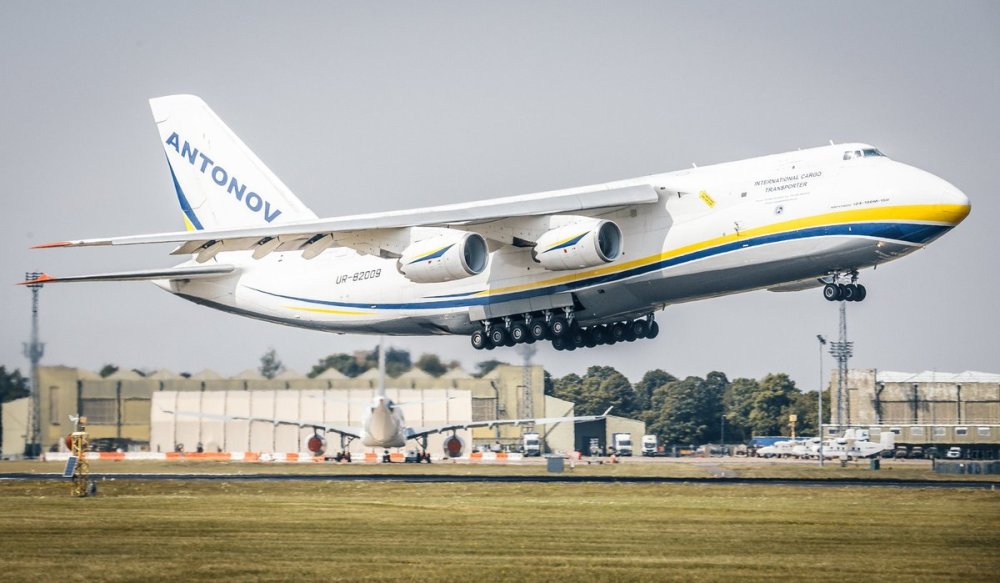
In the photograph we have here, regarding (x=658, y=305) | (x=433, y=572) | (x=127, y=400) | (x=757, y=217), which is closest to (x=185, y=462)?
(x=127, y=400)

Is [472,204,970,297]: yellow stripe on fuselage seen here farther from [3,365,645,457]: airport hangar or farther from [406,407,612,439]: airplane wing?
[406,407,612,439]: airplane wing

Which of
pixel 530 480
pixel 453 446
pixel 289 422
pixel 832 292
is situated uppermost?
pixel 832 292

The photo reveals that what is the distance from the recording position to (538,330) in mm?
27312

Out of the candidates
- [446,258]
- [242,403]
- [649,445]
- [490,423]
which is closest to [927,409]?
[649,445]

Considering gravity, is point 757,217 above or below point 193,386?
above

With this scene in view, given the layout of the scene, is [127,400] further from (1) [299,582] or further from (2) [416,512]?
(1) [299,582]

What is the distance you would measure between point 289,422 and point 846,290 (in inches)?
851

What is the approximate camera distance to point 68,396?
35.8 m

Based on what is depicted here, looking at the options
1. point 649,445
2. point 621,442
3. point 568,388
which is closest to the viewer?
point 568,388

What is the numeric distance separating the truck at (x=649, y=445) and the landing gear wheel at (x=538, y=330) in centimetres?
2638

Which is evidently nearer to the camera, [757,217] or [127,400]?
[757,217]

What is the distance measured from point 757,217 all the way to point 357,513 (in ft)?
30.3

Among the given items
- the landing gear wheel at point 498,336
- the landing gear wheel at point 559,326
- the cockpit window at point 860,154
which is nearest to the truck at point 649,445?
the landing gear wheel at point 498,336

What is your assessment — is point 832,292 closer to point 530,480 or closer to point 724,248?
point 724,248
